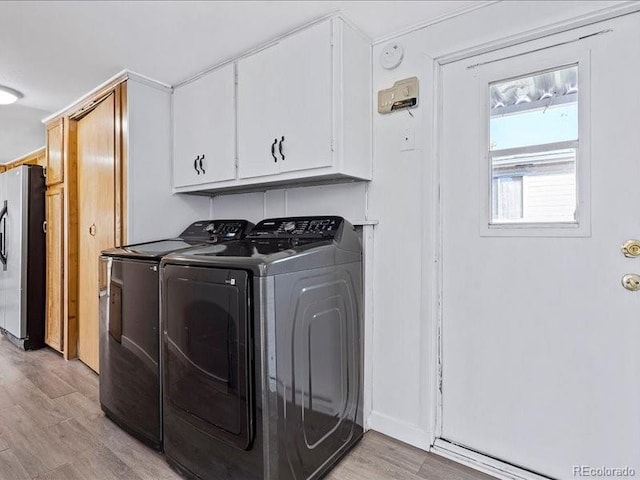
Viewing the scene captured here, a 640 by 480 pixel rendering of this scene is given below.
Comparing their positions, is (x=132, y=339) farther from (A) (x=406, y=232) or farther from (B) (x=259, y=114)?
(A) (x=406, y=232)

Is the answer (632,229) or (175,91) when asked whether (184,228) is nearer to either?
(175,91)

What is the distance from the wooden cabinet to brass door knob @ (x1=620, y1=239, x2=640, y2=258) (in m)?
1.24

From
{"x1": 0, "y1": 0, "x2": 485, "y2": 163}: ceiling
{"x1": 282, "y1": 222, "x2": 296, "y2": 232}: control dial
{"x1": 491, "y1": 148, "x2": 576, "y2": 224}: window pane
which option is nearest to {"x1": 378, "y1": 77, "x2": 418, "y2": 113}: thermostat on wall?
{"x1": 0, "y1": 0, "x2": 485, "y2": 163}: ceiling

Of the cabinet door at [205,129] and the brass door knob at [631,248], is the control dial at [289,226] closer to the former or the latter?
the cabinet door at [205,129]

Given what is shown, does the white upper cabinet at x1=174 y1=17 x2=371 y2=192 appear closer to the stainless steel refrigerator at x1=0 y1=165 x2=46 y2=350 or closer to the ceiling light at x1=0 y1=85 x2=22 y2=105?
the ceiling light at x1=0 y1=85 x2=22 y2=105

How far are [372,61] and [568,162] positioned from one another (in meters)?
1.10

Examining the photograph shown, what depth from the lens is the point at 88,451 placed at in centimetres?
177

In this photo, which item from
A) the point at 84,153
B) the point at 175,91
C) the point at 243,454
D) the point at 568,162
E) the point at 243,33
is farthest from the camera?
the point at 84,153

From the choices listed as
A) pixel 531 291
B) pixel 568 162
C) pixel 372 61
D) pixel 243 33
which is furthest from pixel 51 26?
pixel 531 291

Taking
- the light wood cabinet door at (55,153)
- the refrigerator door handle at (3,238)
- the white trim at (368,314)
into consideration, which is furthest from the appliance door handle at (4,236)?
the white trim at (368,314)

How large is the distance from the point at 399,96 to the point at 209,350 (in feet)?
5.04

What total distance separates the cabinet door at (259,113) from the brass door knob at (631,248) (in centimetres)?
157

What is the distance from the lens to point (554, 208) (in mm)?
1517

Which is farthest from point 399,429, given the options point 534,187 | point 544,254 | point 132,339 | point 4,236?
point 4,236
